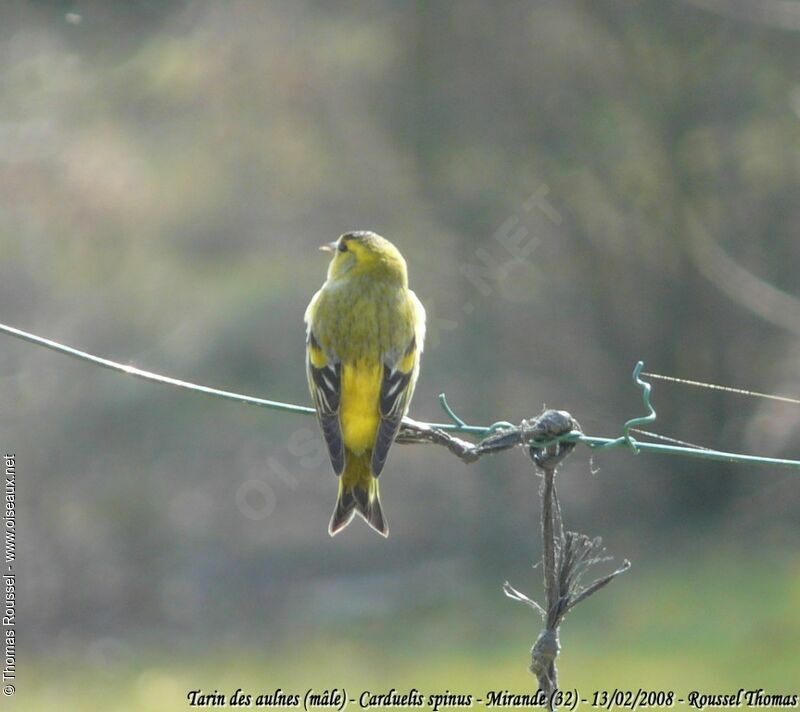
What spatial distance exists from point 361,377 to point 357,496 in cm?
42

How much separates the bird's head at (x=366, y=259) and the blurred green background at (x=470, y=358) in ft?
16.6

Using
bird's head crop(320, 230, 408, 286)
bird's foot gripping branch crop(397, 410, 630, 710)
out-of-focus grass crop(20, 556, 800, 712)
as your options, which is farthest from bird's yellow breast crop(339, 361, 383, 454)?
out-of-focus grass crop(20, 556, 800, 712)

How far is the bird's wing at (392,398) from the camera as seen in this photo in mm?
4785

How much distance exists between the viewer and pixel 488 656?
31.9 ft

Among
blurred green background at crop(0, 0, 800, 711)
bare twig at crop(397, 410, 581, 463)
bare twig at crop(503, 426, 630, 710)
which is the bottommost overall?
bare twig at crop(503, 426, 630, 710)

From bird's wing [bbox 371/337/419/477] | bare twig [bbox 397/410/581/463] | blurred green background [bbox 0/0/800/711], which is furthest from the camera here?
blurred green background [bbox 0/0/800/711]

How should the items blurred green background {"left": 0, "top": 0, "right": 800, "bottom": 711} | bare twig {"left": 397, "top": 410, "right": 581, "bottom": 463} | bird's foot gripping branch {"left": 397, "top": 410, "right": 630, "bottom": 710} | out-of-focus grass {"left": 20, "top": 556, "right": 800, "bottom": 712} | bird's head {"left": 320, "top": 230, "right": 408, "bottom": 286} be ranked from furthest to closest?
blurred green background {"left": 0, "top": 0, "right": 800, "bottom": 711} < out-of-focus grass {"left": 20, "top": 556, "right": 800, "bottom": 712} < bird's head {"left": 320, "top": 230, "right": 408, "bottom": 286} < bare twig {"left": 397, "top": 410, "right": 581, "bottom": 463} < bird's foot gripping branch {"left": 397, "top": 410, "right": 630, "bottom": 710}

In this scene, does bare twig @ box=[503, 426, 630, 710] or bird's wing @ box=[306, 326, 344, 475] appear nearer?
bare twig @ box=[503, 426, 630, 710]

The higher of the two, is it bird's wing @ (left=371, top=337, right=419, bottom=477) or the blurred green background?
the blurred green background

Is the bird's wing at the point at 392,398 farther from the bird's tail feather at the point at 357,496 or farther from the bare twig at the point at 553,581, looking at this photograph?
the bare twig at the point at 553,581

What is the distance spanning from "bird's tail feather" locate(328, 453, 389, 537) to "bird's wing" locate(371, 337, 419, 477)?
111 millimetres

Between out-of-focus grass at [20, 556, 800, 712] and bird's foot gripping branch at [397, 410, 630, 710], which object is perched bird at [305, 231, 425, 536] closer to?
bird's foot gripping branch at [397, 410, 630, 710]

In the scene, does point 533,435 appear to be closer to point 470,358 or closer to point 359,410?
→ point 359,410

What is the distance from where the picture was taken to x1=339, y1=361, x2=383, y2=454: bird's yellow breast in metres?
4.93
